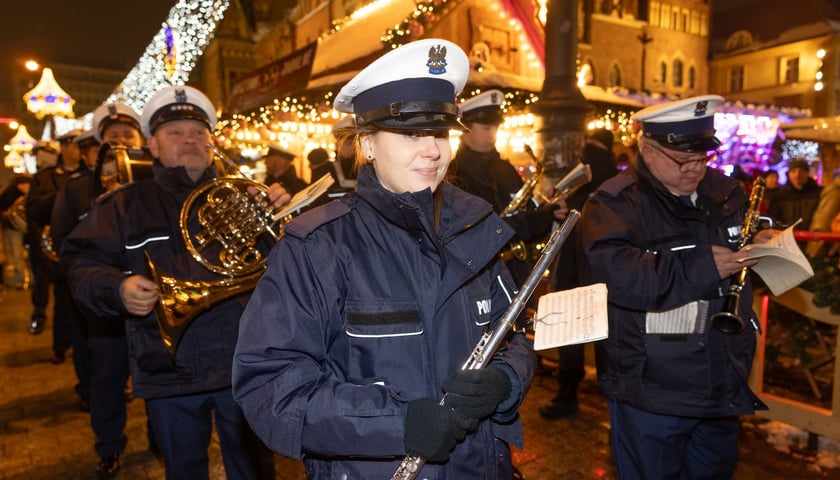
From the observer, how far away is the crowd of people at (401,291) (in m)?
1.56

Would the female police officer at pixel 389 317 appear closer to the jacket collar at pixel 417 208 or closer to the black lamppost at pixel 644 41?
the jacket collar at pixel 417 208

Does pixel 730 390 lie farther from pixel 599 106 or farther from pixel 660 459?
pixel 599 106

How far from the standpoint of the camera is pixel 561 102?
6.42 m

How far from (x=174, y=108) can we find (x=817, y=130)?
11371 millimetres

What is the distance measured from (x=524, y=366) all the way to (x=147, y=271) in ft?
7.14

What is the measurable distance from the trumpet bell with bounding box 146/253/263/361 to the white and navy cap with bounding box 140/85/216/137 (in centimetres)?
86

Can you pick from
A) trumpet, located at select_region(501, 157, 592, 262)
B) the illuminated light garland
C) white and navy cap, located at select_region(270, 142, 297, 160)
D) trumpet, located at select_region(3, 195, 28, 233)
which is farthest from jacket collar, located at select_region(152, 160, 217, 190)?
the illuminated light garland

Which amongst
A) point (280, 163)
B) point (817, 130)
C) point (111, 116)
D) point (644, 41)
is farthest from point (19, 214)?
point (644, 41)

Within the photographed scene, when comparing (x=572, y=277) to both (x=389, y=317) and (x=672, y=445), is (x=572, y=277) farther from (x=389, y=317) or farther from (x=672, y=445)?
(x=389, y=317)

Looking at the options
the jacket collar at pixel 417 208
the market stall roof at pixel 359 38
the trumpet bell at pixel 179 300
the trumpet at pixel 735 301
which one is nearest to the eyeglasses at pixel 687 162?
the trumpet at pixel 735 301

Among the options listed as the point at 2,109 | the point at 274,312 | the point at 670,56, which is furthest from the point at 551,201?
the point at 2,109

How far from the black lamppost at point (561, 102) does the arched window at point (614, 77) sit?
31.9 metres

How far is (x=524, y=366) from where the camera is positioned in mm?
1799

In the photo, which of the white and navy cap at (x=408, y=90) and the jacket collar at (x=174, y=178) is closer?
the white and navy cap at (x=408, y=90)
